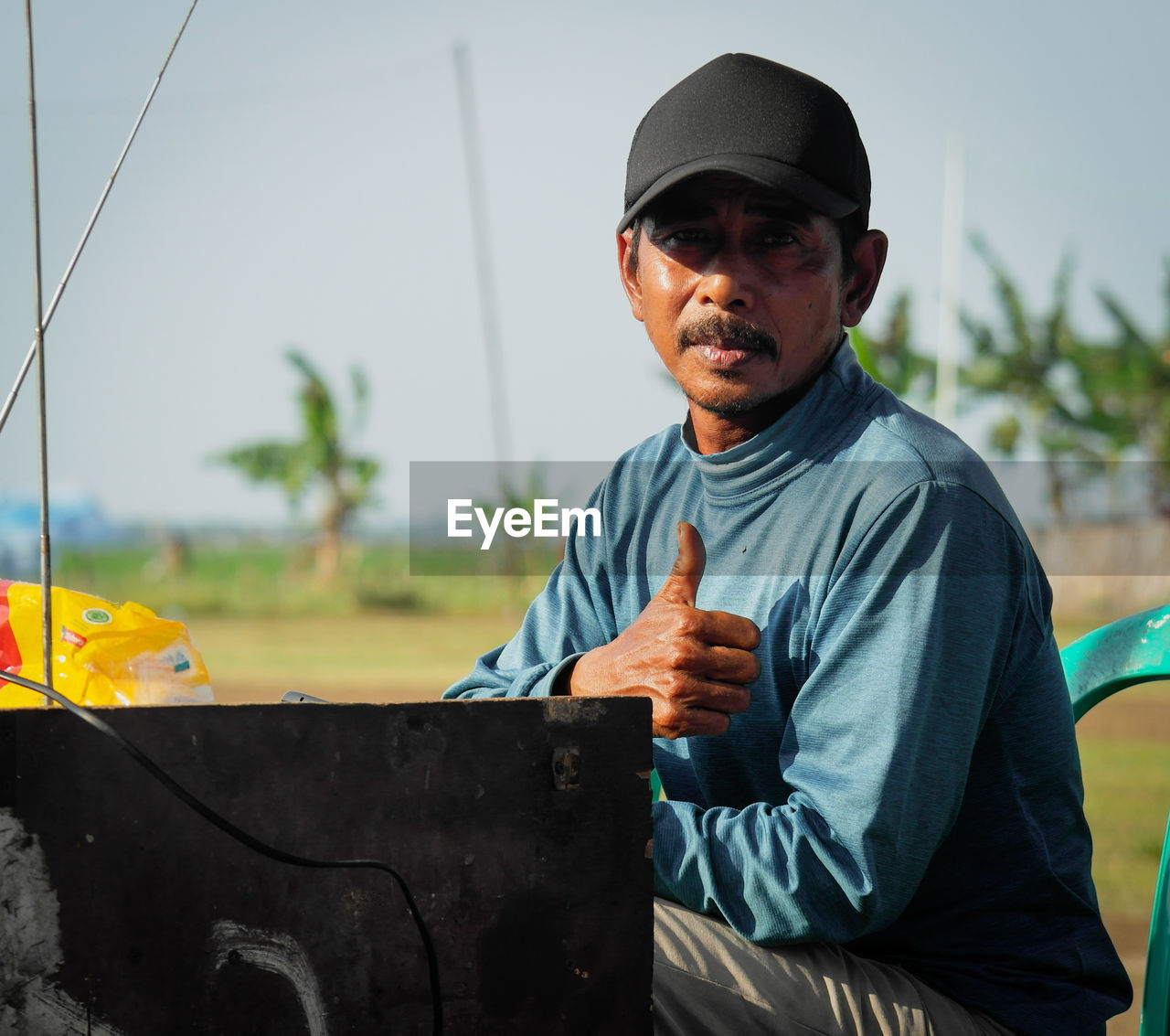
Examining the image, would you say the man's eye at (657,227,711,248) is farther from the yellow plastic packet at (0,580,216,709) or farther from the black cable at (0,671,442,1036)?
the black cable at (0,671,442,1036)

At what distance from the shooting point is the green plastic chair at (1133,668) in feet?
5.65

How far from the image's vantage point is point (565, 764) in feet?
3.79

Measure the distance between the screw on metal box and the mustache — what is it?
2.81 feet

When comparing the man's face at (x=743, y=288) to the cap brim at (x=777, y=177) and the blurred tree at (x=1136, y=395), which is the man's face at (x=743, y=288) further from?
the blurred tree at (x=1136, y=395)

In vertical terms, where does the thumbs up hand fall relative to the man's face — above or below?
below

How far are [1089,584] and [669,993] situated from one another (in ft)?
75.8

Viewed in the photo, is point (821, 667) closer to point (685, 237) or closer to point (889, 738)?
point (889, 738)

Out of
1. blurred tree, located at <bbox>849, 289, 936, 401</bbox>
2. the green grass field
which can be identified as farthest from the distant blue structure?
blurred tree, located at <bbox>849, 289, 936, 401</bbox>

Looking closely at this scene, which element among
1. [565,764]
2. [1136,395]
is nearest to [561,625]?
[565,764]

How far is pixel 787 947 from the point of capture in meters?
1.54

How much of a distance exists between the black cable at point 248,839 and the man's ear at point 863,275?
1.19 m

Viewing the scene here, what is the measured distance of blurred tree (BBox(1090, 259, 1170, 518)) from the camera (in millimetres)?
24328

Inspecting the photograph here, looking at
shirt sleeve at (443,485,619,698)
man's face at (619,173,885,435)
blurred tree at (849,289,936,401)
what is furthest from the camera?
blurred tree at (849,289,936,401)

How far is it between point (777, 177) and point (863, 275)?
1.11 ft
